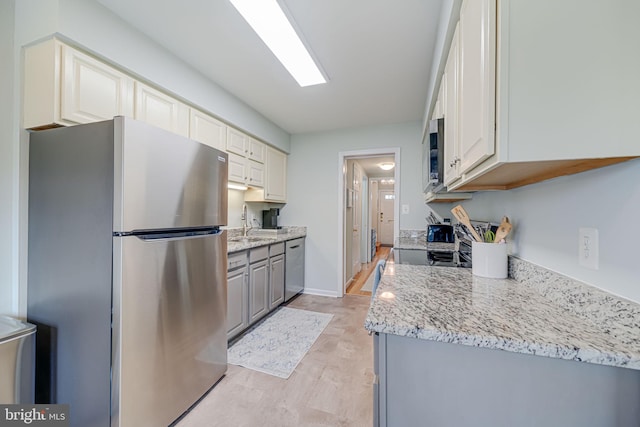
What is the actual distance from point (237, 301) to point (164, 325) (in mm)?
932

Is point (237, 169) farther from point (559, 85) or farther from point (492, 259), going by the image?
point (559, 85)

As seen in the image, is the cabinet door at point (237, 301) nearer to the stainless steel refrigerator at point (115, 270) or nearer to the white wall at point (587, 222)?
the stainless steel refrigerator at point (115, 270)

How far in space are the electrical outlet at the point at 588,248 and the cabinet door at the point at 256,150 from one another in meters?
2.71

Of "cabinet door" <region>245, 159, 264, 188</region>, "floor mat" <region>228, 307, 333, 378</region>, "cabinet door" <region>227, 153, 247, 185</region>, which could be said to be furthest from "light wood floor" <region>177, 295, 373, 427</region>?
"cabinet door" <region>245, 159, 264, 188</region>

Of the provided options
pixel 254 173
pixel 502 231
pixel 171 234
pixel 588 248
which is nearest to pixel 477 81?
pixel 588 248

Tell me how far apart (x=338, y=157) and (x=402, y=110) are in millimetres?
1005

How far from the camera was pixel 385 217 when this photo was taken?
29.2 feet

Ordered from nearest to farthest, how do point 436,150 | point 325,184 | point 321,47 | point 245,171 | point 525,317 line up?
point 525,317
point 436,150
point 321,47
point 245,171
point 325,184

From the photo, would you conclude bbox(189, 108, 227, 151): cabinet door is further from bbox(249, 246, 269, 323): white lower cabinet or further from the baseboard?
the baseboard

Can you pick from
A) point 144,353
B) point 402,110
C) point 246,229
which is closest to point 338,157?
point 402,110

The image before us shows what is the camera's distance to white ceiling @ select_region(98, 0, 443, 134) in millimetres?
1466

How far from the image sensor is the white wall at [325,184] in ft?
10.6

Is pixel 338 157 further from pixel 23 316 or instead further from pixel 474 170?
pixel 23 316

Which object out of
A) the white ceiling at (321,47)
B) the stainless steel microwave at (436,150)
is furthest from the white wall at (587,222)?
the white ceiling at (321,47)
